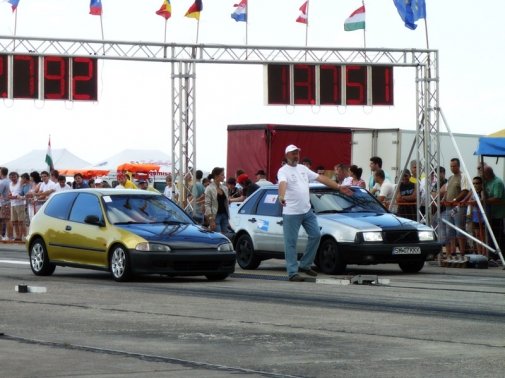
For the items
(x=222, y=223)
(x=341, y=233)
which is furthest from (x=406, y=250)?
(x=222, y=223)

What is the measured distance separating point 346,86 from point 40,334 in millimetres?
18907

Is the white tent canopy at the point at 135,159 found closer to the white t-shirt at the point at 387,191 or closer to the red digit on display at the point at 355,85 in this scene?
the red digit on display at the point at 355,85

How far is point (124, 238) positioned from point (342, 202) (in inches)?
180

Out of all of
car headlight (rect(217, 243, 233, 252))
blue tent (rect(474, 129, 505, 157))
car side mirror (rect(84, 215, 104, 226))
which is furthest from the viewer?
blue tent (rect(474, 129, 505, 157))

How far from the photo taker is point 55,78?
29156 mm

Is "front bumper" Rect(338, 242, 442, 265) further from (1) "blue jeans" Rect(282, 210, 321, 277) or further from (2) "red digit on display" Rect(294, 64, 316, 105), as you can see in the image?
(2) "red digit on display" Rect(294, 64, 316, 105)

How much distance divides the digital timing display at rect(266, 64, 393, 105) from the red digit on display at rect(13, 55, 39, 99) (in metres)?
4.93

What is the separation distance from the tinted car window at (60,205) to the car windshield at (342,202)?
4.01 metres

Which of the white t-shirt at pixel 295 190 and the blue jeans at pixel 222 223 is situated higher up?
the white t-shirt at pixel 295 190

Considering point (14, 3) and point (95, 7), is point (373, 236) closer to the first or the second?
point (95, 7)

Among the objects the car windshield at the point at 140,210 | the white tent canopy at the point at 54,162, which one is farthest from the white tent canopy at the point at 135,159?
the car windshield at the point at 140,210

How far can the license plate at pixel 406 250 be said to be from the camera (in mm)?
21312

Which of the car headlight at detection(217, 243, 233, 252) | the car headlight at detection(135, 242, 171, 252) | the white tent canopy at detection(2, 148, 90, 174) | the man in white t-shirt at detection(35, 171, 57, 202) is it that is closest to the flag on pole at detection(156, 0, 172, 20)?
the man in white t-shirt at detection(35, 171, 57, 202)

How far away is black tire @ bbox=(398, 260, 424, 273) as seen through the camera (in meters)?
22.1
